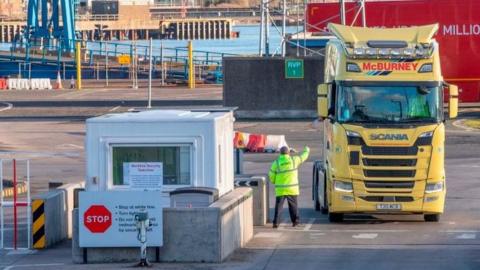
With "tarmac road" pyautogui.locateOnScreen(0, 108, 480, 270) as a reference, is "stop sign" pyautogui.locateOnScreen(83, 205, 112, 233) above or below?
above

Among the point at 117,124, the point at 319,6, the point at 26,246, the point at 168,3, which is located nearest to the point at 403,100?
the point at 117,124

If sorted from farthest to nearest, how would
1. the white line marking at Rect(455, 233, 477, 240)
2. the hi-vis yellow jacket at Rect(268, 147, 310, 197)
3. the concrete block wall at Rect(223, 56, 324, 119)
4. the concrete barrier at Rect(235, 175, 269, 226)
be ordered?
the concrete block wall at Rect(223, 56, 324, 119)
the concrete barrier at Rect(235, 175, 269, 226)
the hi-vis yellow jacket at Rect(268, 147, 310, 197)
the white line marking at Rect(455, 233, 477, 240)

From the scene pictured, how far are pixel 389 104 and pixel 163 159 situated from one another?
5.07 m

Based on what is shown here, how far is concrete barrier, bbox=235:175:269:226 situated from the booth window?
2890 millimetres

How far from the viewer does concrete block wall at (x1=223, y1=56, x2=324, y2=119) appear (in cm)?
4850

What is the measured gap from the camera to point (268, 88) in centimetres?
4875

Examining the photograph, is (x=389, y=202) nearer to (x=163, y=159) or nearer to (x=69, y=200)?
(x=163, y=159)

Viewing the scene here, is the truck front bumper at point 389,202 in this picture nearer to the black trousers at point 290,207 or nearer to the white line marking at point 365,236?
the black trousers at point 290,207

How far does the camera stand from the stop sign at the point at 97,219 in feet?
59.6

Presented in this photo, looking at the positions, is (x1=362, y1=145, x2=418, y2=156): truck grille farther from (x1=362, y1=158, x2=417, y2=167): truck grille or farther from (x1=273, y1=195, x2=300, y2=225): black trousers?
(x1=273, y1=195, x2=300, y2=225): black trousers

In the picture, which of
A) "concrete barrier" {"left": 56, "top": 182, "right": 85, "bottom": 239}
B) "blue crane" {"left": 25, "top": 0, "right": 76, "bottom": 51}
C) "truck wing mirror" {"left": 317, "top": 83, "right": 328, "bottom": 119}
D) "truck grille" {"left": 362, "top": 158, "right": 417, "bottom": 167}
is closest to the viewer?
"concrete barrier" {"left": 56, "top": 182, "right": 85, "bottom": 239}

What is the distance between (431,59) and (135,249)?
7.67 m

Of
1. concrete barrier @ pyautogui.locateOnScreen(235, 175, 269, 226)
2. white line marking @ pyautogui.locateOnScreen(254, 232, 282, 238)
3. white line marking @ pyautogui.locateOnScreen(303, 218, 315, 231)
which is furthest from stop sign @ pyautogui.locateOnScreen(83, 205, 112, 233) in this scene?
white line marking @ pyautogui.locateOnScreen(303, 218, 315, 231)

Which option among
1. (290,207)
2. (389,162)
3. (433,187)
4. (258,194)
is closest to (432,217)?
(433,187)
